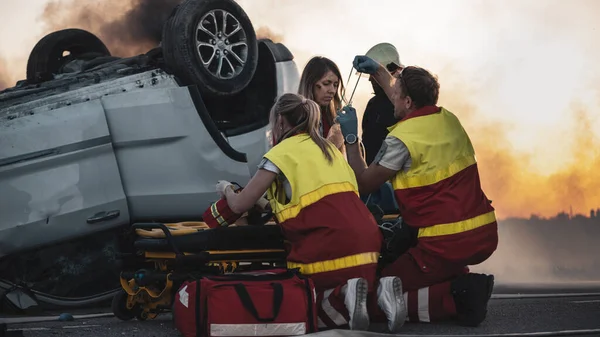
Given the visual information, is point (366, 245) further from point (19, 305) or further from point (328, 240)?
point (19, 305)

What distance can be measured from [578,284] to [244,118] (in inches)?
125

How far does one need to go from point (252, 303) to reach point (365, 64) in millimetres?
1820

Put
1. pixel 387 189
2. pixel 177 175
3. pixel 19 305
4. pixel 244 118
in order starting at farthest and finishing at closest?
pixel 244 118 → pixel 177 175 → pixel 19 305 → pixel 387 189

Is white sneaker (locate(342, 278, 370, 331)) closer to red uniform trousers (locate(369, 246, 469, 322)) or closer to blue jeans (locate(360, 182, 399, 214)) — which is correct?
red uniform trousers (locate(369, 246, 469, 322))

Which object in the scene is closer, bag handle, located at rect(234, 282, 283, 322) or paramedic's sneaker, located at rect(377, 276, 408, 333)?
bag handle, located at rect(234, 282, 283, 322)

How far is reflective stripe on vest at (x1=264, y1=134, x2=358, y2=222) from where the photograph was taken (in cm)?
503

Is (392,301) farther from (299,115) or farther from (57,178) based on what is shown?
(57,178)

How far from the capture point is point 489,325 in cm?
522

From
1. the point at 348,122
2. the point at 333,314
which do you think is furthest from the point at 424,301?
the point at 348,122

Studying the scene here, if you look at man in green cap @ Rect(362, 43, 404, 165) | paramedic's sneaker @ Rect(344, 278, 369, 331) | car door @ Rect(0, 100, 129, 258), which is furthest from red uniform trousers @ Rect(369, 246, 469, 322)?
car door @ Rect(0, 100, 129, 258)

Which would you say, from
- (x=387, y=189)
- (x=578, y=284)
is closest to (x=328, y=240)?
(x=387, y=189)

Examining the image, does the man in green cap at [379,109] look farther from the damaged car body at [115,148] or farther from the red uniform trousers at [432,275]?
the red uniform trousers at [432,275]

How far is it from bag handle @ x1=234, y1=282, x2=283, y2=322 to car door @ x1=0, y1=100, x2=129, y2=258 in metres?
2.47

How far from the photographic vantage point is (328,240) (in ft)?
16.3
